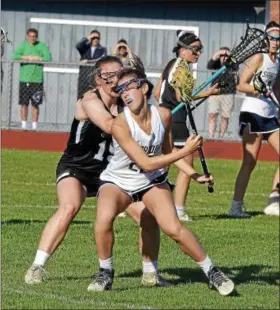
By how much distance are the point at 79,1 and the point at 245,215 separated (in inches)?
620

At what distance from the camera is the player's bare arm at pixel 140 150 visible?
29.2 feet

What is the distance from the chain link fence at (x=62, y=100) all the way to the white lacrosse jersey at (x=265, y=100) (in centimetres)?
784

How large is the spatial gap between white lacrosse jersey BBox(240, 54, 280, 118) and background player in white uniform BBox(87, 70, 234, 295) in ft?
17.2

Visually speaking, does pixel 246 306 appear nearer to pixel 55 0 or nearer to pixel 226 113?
pixel 226 113

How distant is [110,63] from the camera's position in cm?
978

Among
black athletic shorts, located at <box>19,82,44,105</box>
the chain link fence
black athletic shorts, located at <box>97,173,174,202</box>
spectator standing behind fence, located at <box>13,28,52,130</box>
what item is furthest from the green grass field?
black athletic shorts, located at <box>19,82,44,105</box>

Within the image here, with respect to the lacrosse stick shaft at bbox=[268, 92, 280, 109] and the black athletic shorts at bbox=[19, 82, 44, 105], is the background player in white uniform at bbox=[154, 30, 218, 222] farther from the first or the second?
the black athletic shorts at bbox=[19, 82, 44, 105]

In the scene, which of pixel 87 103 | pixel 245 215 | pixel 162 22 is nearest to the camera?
pixel 87 103

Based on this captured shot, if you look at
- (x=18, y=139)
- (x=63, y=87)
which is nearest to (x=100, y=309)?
(x=18, y=139)

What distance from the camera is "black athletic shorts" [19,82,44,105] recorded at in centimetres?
2422

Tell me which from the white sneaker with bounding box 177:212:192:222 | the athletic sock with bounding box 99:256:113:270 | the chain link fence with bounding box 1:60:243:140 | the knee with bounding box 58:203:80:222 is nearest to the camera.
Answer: the athletic sock with bounding box 99:256:113:270

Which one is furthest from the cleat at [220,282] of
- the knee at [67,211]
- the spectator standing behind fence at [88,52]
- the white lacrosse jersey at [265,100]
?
the spectator standing behind fence at [88,52]

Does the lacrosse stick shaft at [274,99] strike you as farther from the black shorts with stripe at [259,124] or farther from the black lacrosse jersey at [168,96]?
the black lacrosse jersey at [168,96]

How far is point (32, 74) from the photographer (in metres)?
24.0
